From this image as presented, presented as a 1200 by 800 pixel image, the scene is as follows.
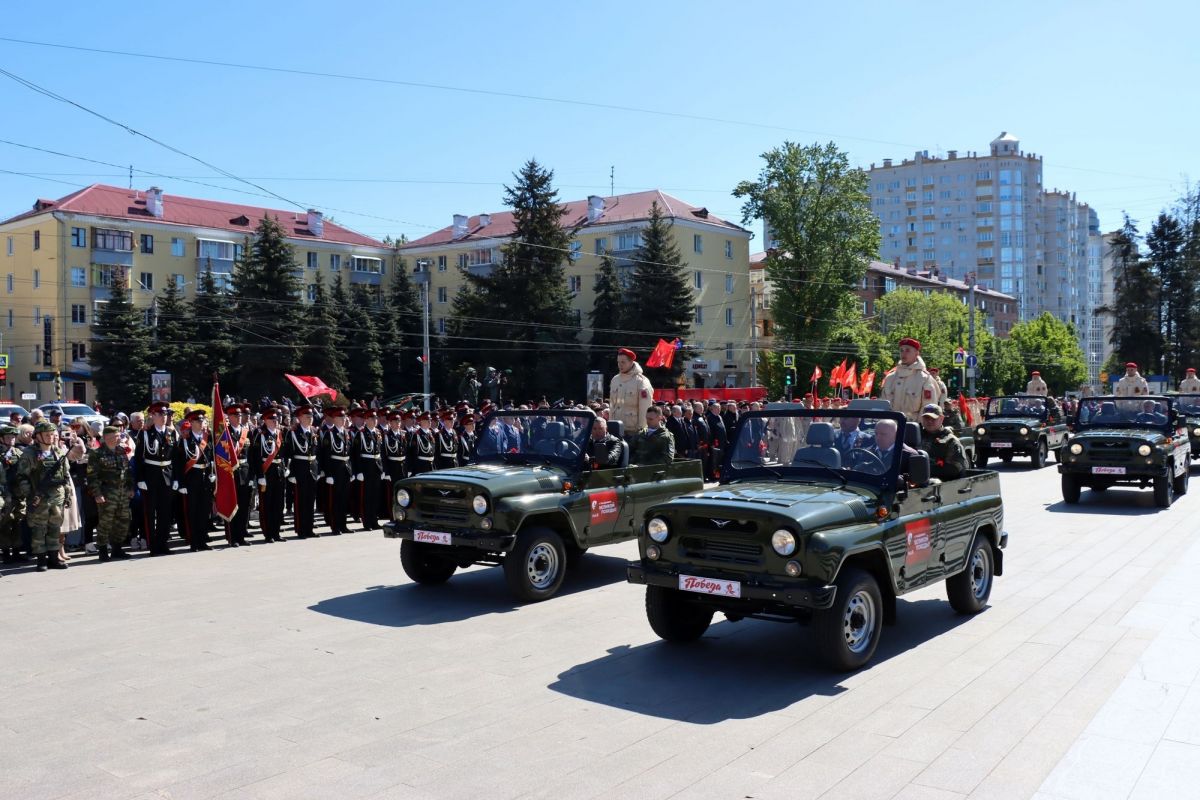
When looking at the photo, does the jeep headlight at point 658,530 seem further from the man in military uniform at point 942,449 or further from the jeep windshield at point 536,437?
the jeep windshield at point 536,437

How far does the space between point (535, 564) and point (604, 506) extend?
1142mm

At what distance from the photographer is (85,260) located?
221ft

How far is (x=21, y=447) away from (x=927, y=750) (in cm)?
1119

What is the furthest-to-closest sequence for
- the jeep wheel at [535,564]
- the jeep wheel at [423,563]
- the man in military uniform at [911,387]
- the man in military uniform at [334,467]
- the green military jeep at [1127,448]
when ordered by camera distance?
the green military jeep at [1127,448] → the man in military uniform at [334,467] → the man in military uniform at [911,387] → the jeep wheel at [423,563] → the jeep wheel at [535,564]

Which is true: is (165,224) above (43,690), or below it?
above

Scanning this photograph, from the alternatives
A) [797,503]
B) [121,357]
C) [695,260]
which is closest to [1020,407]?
[797,503]

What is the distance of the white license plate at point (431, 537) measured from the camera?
32.1 ft

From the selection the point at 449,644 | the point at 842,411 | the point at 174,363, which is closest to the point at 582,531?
the point at 449,644

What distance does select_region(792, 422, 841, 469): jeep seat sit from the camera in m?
7.98

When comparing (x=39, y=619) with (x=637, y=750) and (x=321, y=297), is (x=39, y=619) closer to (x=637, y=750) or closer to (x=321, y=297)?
(x=637, y=750)

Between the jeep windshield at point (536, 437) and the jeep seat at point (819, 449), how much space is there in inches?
124

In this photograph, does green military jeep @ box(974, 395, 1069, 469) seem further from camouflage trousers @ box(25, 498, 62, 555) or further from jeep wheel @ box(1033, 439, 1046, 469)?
camouflage trousers @ box(25, 498, 62, 555)

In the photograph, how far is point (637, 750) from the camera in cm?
557

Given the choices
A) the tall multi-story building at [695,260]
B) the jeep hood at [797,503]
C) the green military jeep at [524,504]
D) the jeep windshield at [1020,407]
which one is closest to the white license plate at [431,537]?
the green military jeep at [524,504]
